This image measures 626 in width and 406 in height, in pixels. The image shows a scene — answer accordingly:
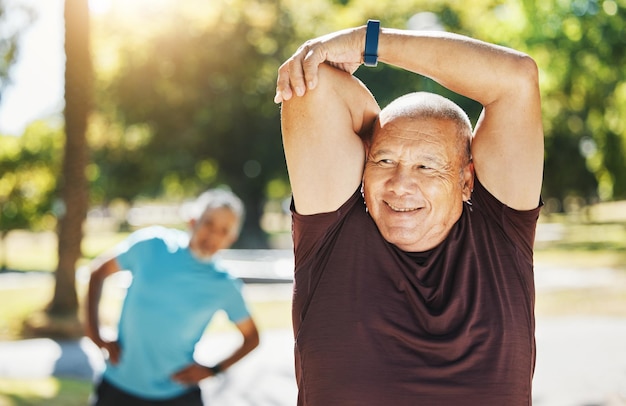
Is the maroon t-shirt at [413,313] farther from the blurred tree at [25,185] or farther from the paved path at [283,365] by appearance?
the blurred tree at [25,185]

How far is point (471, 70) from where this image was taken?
6.59 ft

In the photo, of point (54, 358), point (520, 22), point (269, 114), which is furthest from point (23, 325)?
point (269, 114)

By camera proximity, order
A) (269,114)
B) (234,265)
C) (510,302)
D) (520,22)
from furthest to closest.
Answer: (269,114)
(234,265)
(520,22)
(510,302)

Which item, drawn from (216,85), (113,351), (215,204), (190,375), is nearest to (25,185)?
(216,85)

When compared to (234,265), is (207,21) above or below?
above

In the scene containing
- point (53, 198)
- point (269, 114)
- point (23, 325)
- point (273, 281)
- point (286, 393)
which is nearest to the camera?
point (286, 393)

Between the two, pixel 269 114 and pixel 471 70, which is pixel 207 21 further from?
pixel 471 70

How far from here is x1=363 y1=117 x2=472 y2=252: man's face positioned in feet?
6.50

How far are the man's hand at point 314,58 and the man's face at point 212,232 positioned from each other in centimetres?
221

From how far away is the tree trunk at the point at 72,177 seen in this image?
427 inches

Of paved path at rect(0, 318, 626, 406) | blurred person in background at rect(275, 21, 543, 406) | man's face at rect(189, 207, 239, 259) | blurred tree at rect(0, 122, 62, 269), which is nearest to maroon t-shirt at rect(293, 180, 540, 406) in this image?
blurred person in background at rect(275, 21, 543, 406)

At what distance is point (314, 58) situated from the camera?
1979mm

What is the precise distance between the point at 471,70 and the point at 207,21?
2177 cm

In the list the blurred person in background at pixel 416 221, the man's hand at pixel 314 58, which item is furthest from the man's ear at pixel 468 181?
the man's hand at pixel 314 58
